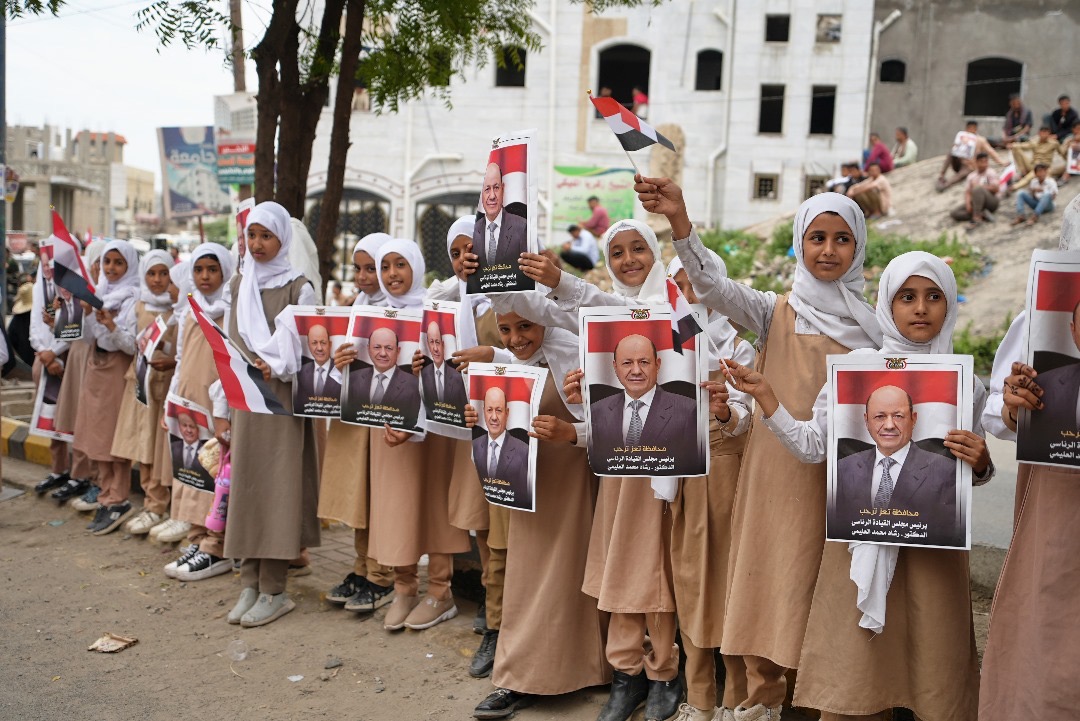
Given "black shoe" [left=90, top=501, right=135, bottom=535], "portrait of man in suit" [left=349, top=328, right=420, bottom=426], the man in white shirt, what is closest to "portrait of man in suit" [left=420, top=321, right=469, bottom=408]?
"portrait of man in suit" [left=349, top=328, right=420, bottom=426]

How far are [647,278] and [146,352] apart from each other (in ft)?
12.7

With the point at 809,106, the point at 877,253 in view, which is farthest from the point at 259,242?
the point at 809,106

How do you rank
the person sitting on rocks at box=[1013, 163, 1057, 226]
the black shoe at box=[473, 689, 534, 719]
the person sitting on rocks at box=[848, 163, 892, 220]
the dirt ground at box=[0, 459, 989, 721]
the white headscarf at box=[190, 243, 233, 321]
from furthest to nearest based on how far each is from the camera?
the person sitting on rocks at box=[848, 163, 892, 220]
the person sitting on rocks at box=[1013, 163, 1057, 226]
the white headscarf at box=[190, 243, 233, 321]
the dirt ground at box=[0, 459, 989, 721]
the black shoe at box=[473, 689, 534, 719]

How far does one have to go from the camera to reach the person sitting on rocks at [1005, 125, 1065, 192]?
66.8 feet

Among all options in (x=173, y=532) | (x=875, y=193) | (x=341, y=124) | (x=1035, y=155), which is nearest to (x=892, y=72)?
(x=875, y=193)

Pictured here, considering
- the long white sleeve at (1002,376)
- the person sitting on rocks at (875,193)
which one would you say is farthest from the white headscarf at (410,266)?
the person sitting on rocks at (875,193)

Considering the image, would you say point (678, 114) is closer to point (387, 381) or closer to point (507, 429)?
point (387, 381)

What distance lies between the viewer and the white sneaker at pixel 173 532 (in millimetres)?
6773

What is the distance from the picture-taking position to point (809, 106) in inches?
1091

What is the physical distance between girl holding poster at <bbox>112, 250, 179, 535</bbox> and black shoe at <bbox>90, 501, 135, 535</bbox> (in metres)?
0.09

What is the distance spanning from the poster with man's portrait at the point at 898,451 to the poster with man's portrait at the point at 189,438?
12.7 ft

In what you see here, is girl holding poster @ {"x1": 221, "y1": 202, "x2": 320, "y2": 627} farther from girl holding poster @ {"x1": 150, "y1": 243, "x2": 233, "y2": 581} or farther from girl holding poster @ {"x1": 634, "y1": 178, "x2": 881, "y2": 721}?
girl holding poster @ {"x1": 634, "y1": 178, "x2": 881, "y2": 721}

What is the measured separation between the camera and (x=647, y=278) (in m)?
4.26

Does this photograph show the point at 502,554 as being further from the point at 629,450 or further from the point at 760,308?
the point at 760,308
